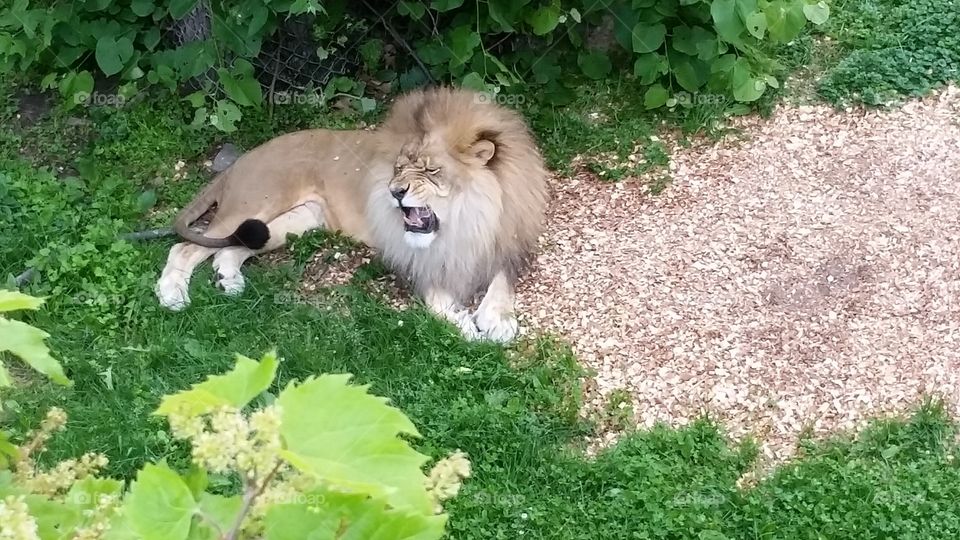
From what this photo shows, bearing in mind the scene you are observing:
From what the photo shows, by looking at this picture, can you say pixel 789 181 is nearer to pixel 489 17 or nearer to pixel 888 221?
pixel 888 221

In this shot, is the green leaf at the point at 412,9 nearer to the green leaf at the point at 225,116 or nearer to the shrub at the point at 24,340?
the green leaf at the point at 225,116

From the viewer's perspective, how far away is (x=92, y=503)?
4.19 feet

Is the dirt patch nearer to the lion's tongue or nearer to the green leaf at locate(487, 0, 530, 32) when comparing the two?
the lion's tongue

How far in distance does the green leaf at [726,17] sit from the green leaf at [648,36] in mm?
470

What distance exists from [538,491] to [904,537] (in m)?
1.19

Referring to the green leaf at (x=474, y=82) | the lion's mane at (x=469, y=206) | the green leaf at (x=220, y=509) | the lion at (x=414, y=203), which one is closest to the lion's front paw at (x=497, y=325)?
the lion at (x=414, y=203)

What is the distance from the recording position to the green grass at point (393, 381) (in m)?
3.29

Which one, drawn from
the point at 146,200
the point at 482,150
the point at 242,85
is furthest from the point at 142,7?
the point at 482,150

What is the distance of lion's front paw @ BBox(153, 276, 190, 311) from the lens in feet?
14.1

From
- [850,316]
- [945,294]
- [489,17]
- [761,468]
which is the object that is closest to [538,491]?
[761,468]

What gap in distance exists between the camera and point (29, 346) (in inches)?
51.5

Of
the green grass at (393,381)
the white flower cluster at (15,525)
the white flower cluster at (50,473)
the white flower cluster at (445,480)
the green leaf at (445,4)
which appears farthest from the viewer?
the green leaf at (445,4)

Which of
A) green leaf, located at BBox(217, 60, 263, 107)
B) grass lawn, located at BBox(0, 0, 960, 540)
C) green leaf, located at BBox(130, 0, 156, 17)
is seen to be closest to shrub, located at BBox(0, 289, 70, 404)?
grass lawn, located at BBox(0, 0, 960, 540)

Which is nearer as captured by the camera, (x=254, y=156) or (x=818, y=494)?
(x=818, y=494)
